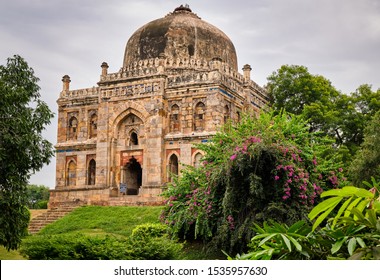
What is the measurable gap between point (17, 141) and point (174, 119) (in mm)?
12245

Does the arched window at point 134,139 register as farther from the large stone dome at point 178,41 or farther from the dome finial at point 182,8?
the dome finial at point 182,8

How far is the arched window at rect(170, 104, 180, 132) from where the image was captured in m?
24.0

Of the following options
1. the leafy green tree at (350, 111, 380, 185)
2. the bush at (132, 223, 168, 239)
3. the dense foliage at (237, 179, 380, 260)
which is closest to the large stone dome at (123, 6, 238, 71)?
the leafy green tree at (350, 111, 380, 185)

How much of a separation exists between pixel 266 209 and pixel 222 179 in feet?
4.42

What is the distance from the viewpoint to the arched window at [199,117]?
77.3 feet

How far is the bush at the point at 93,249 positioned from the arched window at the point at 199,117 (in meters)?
12.6

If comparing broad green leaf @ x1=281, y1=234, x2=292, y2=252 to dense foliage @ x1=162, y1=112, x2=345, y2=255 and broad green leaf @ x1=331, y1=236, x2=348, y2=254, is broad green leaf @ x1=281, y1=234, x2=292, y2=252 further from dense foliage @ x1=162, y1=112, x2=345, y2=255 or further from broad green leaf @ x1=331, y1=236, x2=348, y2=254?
dense foliage @ x1=162, y1=112, x2=345, y2=255

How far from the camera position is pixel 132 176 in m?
25.0

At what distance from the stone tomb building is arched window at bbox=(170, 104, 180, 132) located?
43 mm

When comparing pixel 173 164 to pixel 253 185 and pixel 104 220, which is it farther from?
pixel 253 185

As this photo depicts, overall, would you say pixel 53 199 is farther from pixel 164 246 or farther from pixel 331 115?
pixel 164 246

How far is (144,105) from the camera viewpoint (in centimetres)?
2422

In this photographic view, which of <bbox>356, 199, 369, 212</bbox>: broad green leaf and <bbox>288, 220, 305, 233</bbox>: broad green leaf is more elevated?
<bbox>356, 199, 369, 212</bbox>: broad green leaf
